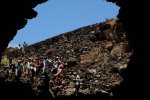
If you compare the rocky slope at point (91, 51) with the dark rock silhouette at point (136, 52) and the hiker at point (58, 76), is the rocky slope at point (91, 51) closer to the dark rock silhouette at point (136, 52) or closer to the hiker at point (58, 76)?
the hiker at point (58, 76)

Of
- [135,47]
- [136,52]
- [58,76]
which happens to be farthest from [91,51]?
[136,52]

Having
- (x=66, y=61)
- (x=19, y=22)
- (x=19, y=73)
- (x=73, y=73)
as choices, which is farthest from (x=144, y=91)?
(x=66, y=61)

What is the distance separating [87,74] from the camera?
34.9 meters

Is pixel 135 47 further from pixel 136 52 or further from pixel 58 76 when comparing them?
pixel 58 76

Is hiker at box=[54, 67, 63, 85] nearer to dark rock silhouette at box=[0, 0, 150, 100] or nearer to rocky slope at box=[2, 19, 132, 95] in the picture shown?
rocky slope at box=[2, 19, 132, 95]

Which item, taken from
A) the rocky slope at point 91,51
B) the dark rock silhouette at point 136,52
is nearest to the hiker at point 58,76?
the rocky slope at point 91,51

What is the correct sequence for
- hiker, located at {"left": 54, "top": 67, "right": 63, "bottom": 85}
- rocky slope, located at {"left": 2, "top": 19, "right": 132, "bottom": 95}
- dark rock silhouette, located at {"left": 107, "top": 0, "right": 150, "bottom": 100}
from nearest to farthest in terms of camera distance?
1. dark rock silhouette, located at {"left": 107, "top": 0, "right": 150, "bottom": 100}
2. hiker, located at {"left": 54, "top": 67, "right": 63, "bottom": 85}
3. rocky slope, located at {"left": 2, "top": 19, "right": 132, "bottom": 95}

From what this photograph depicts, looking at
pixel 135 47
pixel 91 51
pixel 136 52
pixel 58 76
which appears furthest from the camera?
pixel 91 51

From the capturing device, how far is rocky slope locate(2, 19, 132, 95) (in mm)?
35562

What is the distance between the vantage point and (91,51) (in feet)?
139

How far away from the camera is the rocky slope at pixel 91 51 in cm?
3556

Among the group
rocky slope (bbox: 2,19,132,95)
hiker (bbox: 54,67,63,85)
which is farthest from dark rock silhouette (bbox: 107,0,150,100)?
rocky slope (bbox: 2,19,132,95)

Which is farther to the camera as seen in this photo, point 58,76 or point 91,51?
point 91,51

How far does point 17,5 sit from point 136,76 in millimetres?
6779
